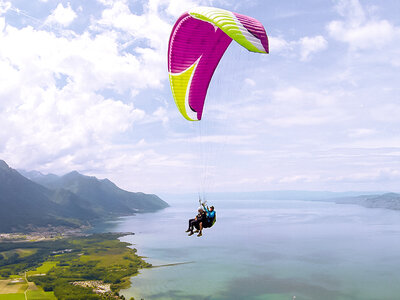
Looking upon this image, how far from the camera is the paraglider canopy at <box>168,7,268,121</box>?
1270 cm

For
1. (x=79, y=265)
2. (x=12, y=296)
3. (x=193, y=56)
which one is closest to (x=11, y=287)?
(x=12, y=296)

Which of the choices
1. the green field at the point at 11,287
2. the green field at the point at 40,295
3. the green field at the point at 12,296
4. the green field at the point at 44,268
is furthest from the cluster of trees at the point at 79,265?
the green field at the point at 12,296

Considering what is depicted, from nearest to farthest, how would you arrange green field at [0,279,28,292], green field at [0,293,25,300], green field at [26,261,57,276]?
green field at [0,293,25,300], green field at [0,279,28,292], green field at [26,261,57,276]

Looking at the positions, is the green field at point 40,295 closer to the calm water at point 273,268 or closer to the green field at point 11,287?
the green field at point 11,287

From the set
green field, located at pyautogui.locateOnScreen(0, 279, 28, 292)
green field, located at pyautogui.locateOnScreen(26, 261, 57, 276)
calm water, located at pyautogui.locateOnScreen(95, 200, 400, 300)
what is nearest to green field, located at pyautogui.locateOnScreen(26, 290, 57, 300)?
green field, located at pyautogui.locateOnScreen(0, 279, 28, 292)

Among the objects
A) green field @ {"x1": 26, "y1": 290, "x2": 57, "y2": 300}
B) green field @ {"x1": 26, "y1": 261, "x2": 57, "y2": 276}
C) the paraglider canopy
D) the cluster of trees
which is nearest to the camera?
the paraglider canopy

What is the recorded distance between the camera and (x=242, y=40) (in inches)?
361

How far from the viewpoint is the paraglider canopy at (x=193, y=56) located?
12695 mm

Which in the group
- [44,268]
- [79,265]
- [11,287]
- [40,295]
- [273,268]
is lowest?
[44,268]

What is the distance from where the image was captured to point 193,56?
13.8 metres

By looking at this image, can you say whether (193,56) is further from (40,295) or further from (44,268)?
(44,268)

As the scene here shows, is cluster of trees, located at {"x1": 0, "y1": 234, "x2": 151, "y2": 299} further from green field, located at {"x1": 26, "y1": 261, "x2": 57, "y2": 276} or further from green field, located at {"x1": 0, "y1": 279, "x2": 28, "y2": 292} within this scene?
green field, located at {"x1": 0, "y1": 279, "x2": 28, "y2": 292}

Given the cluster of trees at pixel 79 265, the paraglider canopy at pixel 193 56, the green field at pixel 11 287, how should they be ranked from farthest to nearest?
the cluster of trees at pixel 79 265 → the green field at pixel 11 287 → the paraglider canopy at pixel 193 56

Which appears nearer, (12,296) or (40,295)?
(12,296)
